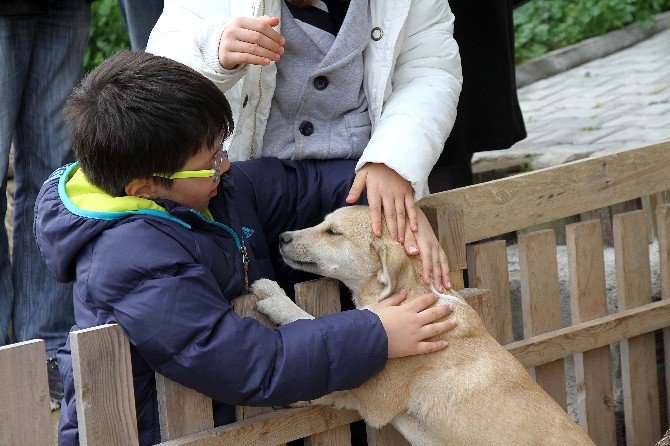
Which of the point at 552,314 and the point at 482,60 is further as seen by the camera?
the point at 482,60

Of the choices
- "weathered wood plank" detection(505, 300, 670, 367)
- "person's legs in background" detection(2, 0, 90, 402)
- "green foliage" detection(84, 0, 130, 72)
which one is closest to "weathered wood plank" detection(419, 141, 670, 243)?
"weathered wood plank" detection(505, 300, 670, 367)

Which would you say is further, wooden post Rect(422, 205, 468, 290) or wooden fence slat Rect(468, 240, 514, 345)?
wooden fence slat Rect(468, 240, 514, 345)

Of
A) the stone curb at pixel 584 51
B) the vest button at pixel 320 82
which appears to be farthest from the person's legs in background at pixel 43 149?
the stone curb at pixel 584 51

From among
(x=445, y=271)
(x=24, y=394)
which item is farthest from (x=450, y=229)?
(x=24, y=394)

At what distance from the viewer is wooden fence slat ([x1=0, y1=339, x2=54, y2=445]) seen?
92.0 inches

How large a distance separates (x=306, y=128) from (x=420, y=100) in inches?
15.0

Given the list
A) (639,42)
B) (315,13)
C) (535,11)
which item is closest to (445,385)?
(315,13)

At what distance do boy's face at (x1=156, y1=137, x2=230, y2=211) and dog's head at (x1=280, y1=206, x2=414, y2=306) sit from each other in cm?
49

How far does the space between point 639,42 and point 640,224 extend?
6975 mm

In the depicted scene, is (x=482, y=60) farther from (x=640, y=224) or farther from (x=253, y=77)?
(x=253, y=77)

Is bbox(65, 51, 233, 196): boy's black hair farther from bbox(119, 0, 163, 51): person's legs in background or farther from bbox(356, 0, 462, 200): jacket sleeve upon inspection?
bbox(119, 0, 163, 51): person's legs in background

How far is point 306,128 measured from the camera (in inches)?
130

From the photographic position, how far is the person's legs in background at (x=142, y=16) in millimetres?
5121

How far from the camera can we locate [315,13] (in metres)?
3.33
